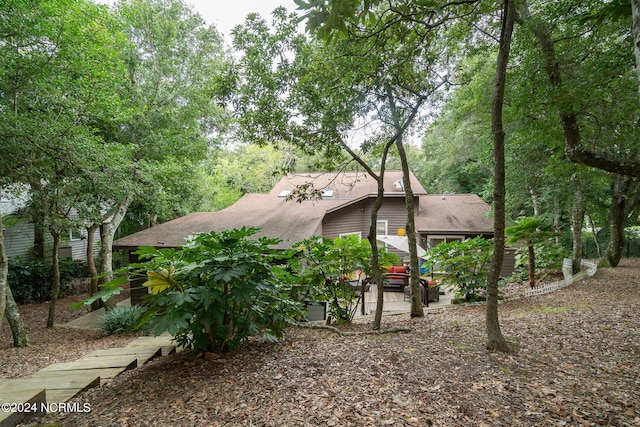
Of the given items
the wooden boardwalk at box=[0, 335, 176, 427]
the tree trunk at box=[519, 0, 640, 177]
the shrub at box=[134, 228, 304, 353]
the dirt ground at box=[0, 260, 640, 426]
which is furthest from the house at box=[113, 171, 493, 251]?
the shrub at box=[134, 228, 304, 353]

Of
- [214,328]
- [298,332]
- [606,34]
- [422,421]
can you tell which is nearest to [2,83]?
[214,328]

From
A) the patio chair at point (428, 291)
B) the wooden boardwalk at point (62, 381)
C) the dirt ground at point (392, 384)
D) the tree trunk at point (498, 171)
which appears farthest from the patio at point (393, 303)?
the wooden boardwalk at point (62, 381)

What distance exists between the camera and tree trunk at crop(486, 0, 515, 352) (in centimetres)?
346

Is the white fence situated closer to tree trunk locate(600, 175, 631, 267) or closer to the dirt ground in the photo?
tree trunk locate(600, 175, 631, 267)

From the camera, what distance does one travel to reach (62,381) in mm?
2850

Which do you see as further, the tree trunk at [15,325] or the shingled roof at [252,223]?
the shingled roof at [252,223]

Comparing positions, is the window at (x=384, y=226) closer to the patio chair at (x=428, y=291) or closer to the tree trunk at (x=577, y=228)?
the patio chair at (x=428, y=291)

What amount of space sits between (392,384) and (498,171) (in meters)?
2.59

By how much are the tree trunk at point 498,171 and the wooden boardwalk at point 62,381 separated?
411 cm

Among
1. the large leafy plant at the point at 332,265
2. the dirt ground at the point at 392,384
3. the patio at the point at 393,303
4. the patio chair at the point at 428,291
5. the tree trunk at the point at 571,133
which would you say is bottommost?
the patio at the point at 393,303

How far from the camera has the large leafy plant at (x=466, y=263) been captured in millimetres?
7379

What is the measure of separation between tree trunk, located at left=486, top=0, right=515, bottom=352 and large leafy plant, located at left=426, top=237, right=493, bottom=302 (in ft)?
13.1

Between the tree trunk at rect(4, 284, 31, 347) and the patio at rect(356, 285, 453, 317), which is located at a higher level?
the tree trunk at rect(4, 284, 31, 347)

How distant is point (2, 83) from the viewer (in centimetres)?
654
